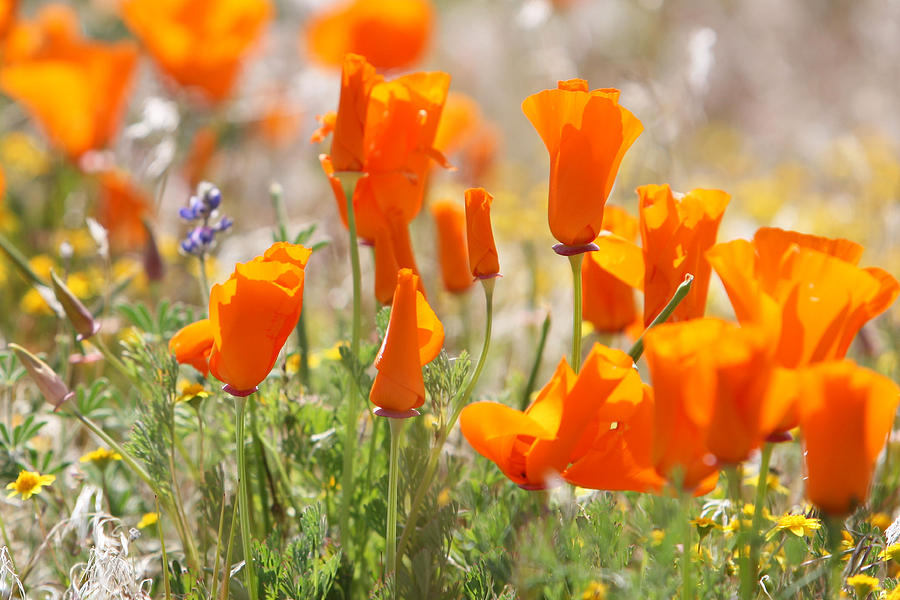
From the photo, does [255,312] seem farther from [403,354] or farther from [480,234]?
[480,234]

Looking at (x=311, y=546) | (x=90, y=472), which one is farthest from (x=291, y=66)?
(x=311, y=546)

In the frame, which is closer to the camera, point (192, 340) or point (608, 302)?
point (192, 340)

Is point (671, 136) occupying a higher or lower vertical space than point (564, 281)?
higher

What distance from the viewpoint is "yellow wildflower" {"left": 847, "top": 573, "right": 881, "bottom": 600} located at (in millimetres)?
892

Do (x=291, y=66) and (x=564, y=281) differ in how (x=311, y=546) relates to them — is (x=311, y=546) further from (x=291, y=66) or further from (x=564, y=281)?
(x=291, y=66)

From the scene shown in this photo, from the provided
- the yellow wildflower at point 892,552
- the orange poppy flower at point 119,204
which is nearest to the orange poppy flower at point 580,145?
the yellow wildflower at point 892,552

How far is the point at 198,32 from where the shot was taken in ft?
8.17

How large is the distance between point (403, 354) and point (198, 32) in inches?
76.5

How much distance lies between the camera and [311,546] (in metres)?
0.94

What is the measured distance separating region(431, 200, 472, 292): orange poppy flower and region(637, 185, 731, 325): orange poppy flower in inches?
22.4

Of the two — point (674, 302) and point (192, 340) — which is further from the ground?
point (674, 302)

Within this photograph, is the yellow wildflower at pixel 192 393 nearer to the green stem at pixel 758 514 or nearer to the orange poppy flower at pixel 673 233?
the orange poppy flower at pixel 673 233

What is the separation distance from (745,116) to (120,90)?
4664 mm

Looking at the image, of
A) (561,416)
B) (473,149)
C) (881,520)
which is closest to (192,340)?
Answer: (561,416)
